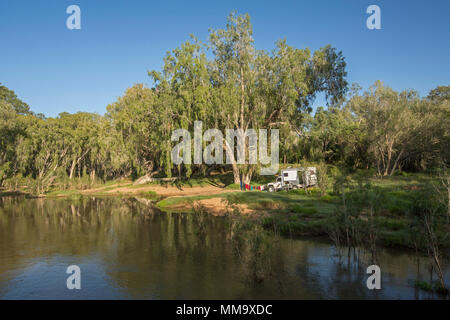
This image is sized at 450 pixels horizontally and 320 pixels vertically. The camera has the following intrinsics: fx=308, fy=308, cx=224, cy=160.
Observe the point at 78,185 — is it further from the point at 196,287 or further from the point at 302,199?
the point at 196,287

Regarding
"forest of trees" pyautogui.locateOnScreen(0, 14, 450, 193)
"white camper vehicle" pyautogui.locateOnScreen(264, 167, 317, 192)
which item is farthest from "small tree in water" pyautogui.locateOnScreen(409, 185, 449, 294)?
"forest of trees" pyautogui.locateOnScreen(0, 14, 450, 193)

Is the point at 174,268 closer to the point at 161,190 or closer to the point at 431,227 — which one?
the point at 431,227

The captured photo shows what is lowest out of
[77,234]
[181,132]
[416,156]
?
[77,234]

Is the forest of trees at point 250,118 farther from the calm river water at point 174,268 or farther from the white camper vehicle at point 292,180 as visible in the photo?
the calm river water at point 174,268

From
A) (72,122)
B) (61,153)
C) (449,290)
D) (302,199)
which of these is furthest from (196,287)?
(72,122)

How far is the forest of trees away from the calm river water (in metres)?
20.9

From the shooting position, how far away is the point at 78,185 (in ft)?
170

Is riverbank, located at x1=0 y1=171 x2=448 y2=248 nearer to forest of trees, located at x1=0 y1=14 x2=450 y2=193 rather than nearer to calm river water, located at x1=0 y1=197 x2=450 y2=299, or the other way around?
calm river water, located at x1=0 y1=197 x2=450 y2=299

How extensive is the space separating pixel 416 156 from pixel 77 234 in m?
46.1

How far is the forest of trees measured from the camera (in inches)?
1506

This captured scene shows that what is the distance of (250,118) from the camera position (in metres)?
39.2

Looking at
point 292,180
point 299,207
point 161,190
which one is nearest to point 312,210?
point 299,207

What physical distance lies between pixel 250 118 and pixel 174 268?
28.4 metres

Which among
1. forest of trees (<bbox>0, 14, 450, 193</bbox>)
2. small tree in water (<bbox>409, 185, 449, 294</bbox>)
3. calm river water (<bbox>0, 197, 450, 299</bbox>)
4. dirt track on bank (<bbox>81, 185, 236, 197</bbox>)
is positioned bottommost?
calm river water (<bbox>0, 197, 450, 299</bbox>)
